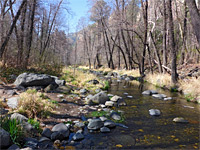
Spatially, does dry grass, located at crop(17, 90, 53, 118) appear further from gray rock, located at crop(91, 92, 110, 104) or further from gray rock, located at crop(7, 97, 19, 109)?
gray rock, located at crop(91, 92, 110, 104)

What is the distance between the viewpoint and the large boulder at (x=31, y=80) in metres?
7.04

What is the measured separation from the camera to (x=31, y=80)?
23.5 ft

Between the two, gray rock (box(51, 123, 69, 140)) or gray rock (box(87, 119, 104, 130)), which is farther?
gray rock (box(87, 119, 104, 130))

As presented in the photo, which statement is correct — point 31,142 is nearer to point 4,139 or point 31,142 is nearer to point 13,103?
point 4,139

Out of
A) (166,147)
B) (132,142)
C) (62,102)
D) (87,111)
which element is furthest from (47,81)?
(166,147)

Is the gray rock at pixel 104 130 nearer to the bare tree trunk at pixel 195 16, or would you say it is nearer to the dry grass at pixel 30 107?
the dry grass at pixel 30 107

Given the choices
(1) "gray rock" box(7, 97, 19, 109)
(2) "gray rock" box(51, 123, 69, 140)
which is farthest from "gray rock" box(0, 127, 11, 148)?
(1) "gray rock" box(7, 97, 19, 109)

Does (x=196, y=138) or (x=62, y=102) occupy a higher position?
(x=62, y=102)

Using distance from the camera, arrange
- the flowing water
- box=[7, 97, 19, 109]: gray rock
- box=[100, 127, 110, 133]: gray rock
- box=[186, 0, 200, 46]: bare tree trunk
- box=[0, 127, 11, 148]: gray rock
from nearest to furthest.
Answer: box=[0, 127, 11, 148]: gray rock, the flowing water, box=[100, 127, 110, 133]: gray rock, box=[7, 97, 19, 109]: gray rock, box=[186, 0, 200, 46]: bare tree trunk

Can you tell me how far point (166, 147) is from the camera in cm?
332

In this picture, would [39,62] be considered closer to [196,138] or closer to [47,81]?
[47,81]

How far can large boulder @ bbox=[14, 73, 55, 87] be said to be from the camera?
277 inches

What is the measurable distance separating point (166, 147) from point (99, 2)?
67.7ft

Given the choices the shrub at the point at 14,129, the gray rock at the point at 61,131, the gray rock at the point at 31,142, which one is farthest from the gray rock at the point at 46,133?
the shrub at the point at 14,129
